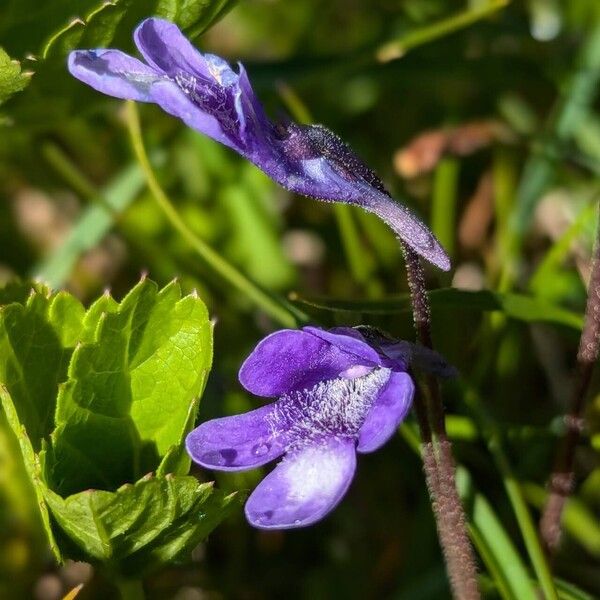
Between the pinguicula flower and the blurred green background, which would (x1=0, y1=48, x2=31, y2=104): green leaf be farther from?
the pinguicula flower

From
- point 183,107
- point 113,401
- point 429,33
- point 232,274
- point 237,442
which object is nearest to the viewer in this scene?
point 183,107

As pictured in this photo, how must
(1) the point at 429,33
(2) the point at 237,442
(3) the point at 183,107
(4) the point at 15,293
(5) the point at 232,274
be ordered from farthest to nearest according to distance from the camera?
1. (1) the point at 429,33
2. (5) the point at 232,274
3. (4) the point at 15,293
4. (2) the point at 237,442
5. (3) the point at 183,107

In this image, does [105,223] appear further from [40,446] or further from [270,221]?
[40,446]

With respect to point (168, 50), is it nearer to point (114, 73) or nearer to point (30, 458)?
point (114, 73)

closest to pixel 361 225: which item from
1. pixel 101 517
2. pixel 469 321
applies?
pixel 469 321

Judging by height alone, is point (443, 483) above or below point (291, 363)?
below

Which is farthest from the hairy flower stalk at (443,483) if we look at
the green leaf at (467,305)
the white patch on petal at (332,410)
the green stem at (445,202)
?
the green stem at (445,202)

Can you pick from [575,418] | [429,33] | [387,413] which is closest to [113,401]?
[387,413]
